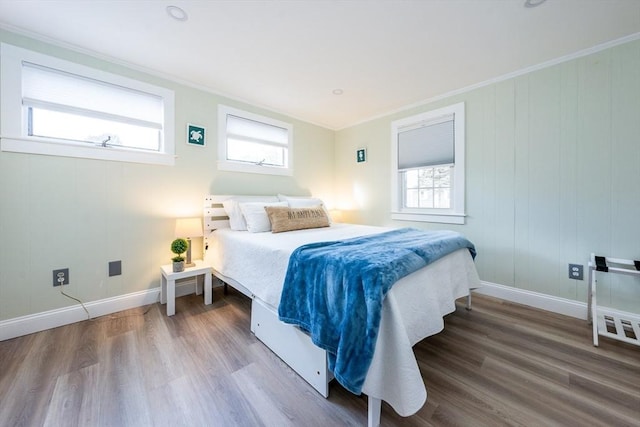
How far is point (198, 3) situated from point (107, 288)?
8.21 ft

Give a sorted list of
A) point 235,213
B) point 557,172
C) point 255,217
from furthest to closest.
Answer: point 235,213, point 255,217, point 557,172

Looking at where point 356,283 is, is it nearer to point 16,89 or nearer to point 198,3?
point 198,3

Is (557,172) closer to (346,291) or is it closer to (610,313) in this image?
(610,313)

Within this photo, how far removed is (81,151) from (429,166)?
3.64m

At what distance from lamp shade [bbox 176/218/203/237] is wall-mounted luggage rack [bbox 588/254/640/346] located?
340cm

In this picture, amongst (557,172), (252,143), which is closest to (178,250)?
(252,143)

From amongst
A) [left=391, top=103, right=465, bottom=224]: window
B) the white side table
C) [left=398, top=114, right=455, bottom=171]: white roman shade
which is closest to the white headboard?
the white side table

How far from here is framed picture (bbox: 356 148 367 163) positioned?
12.6ft

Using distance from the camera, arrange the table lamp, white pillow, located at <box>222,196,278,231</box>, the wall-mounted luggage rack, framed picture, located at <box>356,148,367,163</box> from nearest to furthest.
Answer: the wall-mounted luggage rack → the table lamp → white pillow, located at <box>222,196,278,231</box> → framed picture, located at <box>356,148,367,163</box>

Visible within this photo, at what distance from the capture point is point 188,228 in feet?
8.02

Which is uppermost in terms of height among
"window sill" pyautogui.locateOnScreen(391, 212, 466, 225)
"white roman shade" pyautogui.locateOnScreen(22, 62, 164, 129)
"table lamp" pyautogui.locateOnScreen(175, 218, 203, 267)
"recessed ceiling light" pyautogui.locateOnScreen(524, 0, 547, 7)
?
"recessed ceiling light" pyautogui.locateOnScreen(524, 0, 547, 7)

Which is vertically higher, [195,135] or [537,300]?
[195,135]

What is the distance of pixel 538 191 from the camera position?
2.37m

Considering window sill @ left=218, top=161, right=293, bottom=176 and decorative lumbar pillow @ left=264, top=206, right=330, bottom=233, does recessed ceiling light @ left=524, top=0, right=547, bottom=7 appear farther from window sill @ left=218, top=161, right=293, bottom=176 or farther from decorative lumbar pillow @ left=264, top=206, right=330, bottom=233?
window sill @ left=218, top=161, right=293, bottom=176
